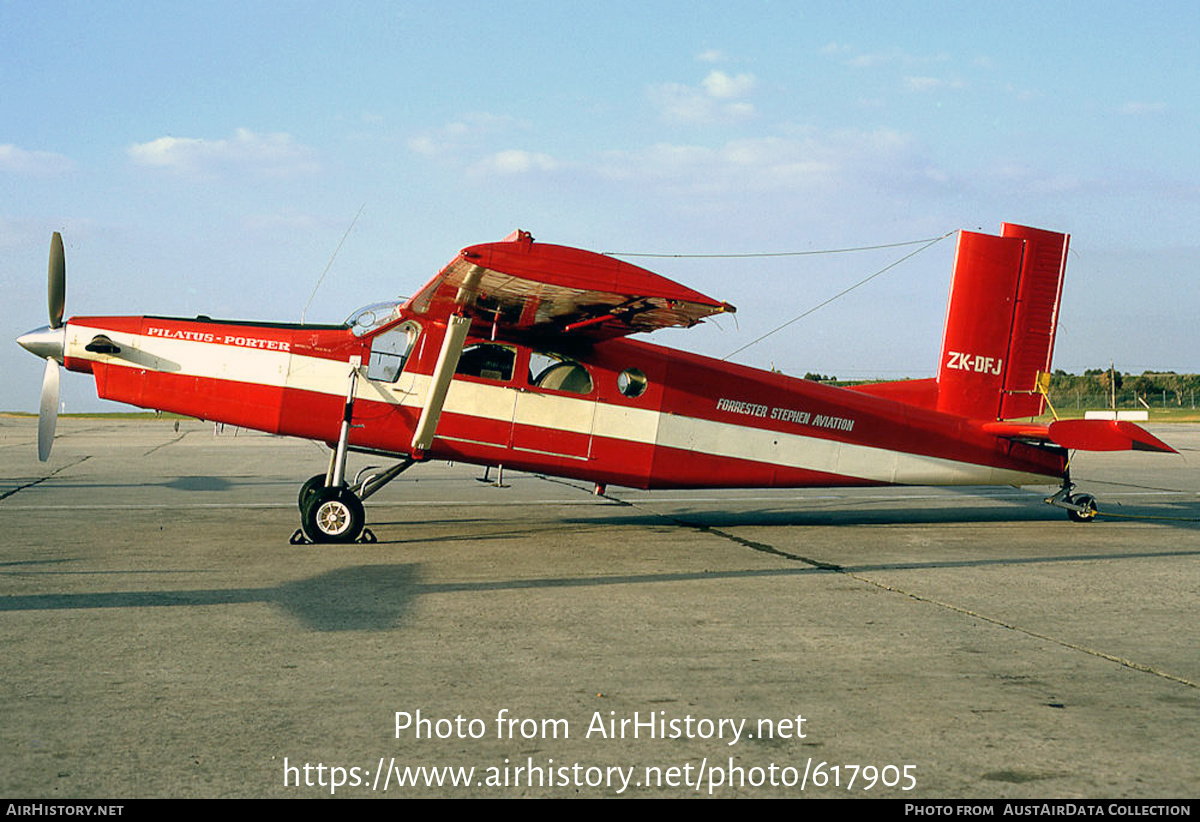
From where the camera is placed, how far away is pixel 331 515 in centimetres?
920

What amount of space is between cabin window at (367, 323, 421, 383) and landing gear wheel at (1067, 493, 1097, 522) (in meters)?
8.35

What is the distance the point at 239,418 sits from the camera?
9805 mm

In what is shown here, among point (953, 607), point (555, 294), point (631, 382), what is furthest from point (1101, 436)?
point (555, 294)

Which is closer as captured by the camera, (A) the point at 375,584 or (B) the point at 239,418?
(A) the point at 375,584

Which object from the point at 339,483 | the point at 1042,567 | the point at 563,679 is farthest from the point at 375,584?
the point at 1042,567

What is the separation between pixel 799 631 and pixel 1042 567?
3.80m

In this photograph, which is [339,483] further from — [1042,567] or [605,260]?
[1042,567]

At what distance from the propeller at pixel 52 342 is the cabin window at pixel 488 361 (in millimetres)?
4043

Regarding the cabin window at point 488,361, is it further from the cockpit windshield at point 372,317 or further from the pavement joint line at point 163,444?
the pavement joint line at point 163,444

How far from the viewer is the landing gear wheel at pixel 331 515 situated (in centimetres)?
916

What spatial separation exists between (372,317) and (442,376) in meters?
1.22

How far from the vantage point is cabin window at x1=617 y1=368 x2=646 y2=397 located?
10594 millimetres

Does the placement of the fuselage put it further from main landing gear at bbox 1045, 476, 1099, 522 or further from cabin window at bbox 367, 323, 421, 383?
main landing gear at bbox 1045, 476, 1099, 522
